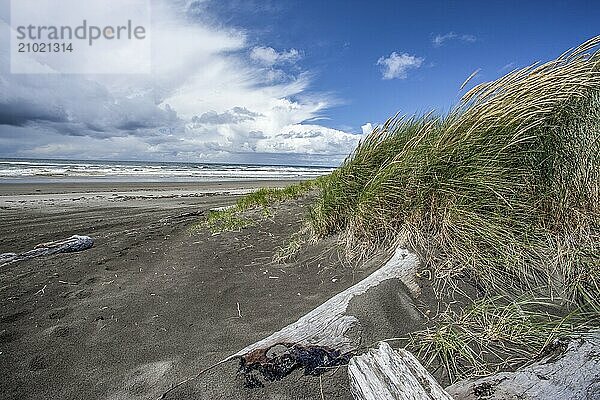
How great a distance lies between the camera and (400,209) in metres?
4.25

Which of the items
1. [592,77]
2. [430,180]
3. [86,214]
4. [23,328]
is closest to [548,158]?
[592,77]

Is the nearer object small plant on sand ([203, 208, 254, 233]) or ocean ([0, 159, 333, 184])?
small plant on sand ([203, 208, 254, 233])

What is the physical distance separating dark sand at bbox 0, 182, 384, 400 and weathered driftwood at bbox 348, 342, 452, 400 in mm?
328

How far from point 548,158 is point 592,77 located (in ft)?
2.79

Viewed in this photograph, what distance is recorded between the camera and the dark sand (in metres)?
2.70

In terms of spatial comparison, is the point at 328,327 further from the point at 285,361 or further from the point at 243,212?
the point at 243,212

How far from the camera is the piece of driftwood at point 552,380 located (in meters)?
1.92

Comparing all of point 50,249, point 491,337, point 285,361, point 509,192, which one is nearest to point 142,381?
point 285,361

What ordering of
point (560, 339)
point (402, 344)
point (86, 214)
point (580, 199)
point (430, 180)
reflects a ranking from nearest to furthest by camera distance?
1. point (560, 339)
2. point (402, 344)
3. point (580, 199)
4. point (430, 180)
5. point (86, 214)

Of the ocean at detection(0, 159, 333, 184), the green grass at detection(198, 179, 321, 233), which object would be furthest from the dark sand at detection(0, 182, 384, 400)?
the ocean at detection(0, 159, 333, 184)

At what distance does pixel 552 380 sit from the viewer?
201 cm

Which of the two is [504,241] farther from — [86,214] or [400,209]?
[86,214]

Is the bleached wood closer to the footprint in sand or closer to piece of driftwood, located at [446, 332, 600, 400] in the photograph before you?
the footprint in sand

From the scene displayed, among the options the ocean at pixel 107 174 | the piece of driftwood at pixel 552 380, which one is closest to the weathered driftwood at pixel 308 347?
the piece of driftwood at pixel 552 380
